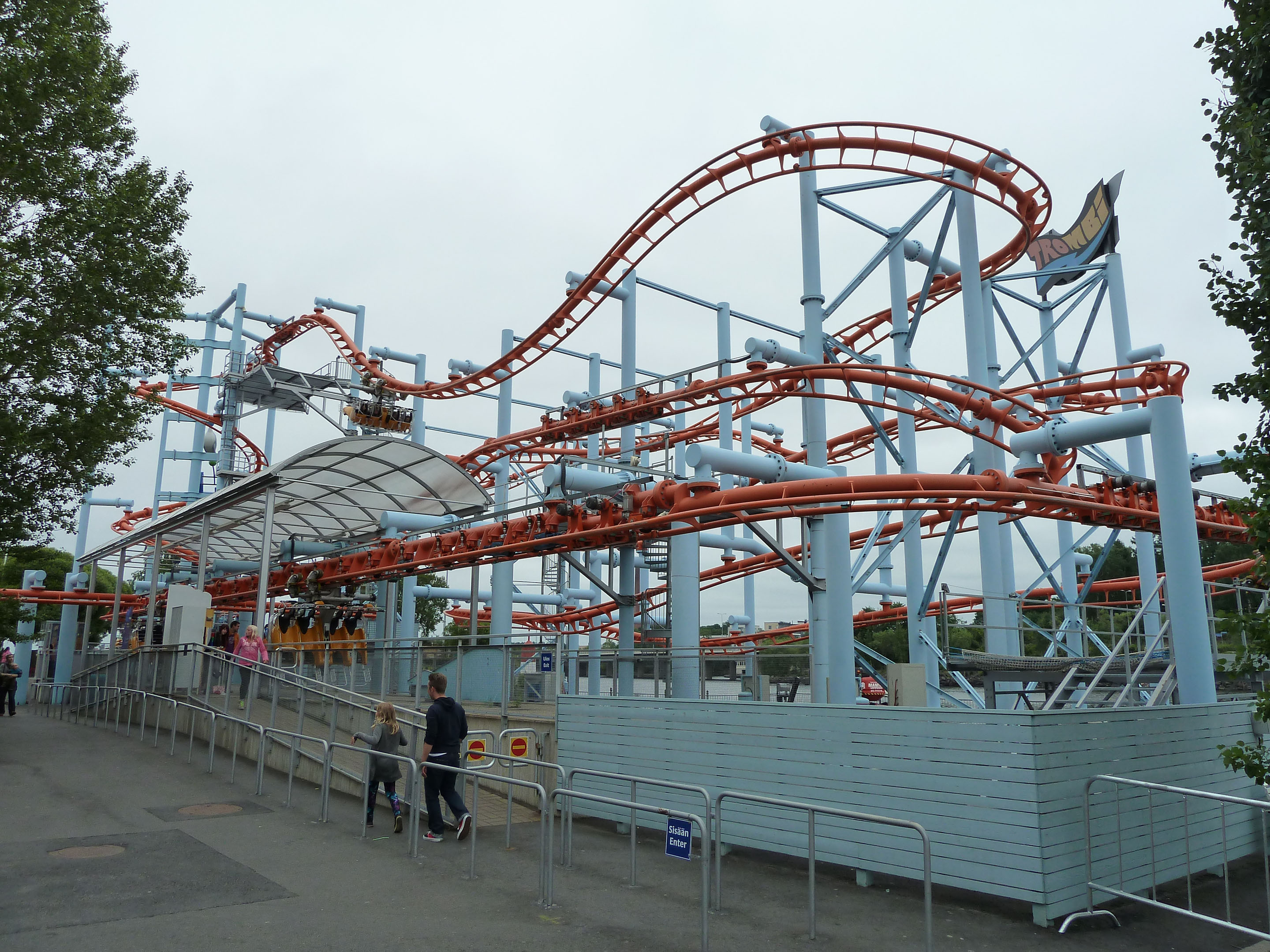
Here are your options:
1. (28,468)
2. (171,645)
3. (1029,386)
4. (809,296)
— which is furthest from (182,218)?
(1029,386)

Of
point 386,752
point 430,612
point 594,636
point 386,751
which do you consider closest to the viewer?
point 386,752

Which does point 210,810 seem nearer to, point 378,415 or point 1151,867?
point 1151,867

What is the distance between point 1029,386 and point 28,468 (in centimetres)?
1807

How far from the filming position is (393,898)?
7.90 m

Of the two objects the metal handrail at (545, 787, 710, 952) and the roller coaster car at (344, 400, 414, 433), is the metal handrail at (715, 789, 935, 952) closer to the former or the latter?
the metal handrail at (545, 787, 710, 952)

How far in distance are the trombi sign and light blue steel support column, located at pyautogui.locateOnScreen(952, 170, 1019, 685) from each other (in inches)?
114

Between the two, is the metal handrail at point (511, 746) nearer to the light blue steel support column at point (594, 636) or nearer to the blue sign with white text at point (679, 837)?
the blue sign with white text at point (679, 837)

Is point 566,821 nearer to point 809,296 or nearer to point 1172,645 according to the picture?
point 1172,645

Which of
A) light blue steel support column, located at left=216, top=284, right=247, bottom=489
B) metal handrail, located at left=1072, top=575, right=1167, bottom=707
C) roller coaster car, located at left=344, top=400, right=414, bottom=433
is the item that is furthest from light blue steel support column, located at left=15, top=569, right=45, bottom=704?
metal handrail, located at left=1072, top=575, right=1167, bottom=707

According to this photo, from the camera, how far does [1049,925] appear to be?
7.68 meters

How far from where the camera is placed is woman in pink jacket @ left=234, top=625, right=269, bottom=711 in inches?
579

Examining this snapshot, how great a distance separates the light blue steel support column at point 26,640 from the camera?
37.3m

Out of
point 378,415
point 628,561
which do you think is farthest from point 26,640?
point 628,561

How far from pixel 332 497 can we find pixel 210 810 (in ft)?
40.7
